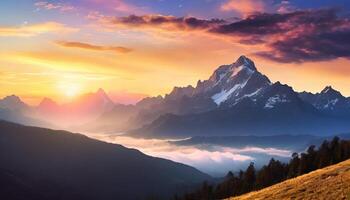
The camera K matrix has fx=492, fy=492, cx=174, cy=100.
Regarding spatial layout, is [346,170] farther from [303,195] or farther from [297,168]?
[297,168]

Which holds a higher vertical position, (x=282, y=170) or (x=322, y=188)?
(x=282, y=170)

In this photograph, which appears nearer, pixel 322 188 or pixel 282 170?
pixel 322 188

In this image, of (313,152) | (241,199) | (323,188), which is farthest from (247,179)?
(323,188)

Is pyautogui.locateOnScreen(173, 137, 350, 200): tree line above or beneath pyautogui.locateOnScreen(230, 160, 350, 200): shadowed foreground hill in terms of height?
above

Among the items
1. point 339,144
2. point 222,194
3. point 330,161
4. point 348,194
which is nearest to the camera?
point 348,194

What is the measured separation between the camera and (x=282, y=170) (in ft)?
558

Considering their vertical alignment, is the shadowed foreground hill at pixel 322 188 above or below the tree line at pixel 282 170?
below

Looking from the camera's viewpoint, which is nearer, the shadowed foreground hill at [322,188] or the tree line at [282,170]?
the shadowed foreground hill at [322,188]

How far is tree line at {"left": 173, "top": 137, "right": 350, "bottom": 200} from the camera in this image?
150125mm

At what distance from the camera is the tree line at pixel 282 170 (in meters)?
150

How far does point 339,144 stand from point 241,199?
99056 mm

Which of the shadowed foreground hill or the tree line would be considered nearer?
the shadowed foreground hill

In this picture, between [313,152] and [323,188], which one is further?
[313,152]

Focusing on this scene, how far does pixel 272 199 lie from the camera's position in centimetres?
5569
